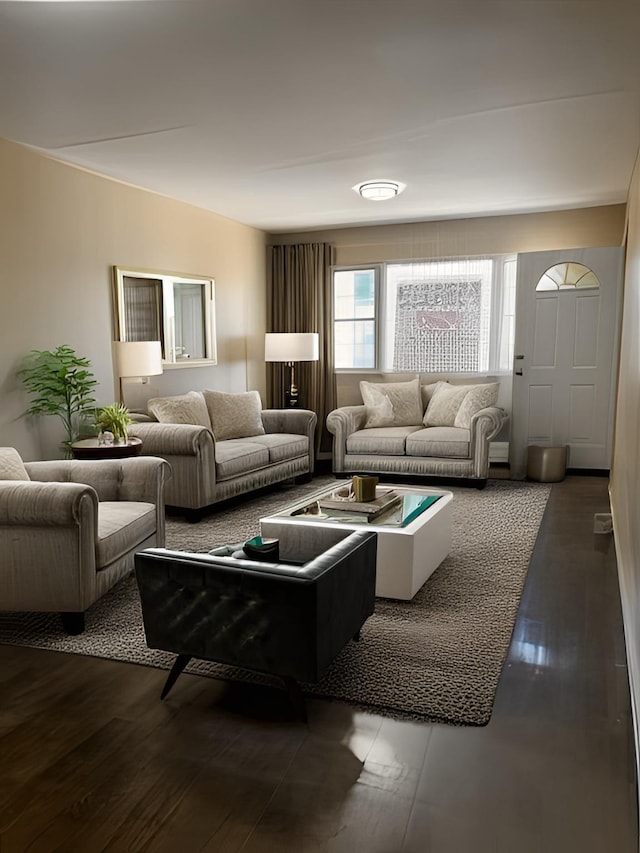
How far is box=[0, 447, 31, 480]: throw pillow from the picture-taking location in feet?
10.1

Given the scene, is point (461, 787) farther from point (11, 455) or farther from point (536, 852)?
point (11, 455)

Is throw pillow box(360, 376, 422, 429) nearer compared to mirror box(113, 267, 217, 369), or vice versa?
mirror box(113, 267, 217, 369)

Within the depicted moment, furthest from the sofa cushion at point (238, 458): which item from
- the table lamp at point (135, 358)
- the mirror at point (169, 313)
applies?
the mirror at point (169, 313)

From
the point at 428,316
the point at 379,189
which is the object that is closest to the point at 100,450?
the point at 379,189

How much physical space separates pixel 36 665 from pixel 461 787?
165cm

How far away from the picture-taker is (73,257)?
455cm

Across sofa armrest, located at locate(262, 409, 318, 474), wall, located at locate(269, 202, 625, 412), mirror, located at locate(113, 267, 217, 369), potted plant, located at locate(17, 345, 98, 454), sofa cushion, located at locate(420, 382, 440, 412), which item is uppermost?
Result: wall, located at locate(269, 202, 625, 412)

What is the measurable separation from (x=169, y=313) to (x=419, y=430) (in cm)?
249

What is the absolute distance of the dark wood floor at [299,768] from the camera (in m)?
1.65

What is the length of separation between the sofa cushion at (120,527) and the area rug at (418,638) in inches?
11.5

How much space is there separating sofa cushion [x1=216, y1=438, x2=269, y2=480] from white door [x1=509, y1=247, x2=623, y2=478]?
8.45ft

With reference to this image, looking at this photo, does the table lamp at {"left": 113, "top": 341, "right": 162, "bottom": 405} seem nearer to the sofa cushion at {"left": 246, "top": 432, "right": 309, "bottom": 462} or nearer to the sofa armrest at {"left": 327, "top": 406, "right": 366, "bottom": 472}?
the sofa cushion at {"left": 246, "top": 432, "right": 309, "bottom": 462}

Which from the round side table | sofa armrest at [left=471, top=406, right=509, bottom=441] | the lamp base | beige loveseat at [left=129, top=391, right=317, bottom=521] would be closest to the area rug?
beige loveseat at [left=129, top=391, right=317, bottom=521]

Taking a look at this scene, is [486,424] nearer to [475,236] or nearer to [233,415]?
[475,236]
